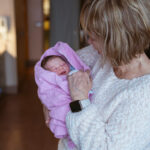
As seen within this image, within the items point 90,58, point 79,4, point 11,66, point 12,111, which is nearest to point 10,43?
point 11,66

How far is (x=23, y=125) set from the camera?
310 centimetres

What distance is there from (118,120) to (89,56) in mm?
528

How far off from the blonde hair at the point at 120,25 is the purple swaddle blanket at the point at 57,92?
308 mm

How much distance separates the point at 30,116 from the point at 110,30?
2.77m

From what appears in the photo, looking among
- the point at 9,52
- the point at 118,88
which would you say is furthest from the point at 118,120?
the point at 9,52

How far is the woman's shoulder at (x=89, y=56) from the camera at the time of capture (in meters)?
1.23

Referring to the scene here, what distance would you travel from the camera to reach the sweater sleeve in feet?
2.55

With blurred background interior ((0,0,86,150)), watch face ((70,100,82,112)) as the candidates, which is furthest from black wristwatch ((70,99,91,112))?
blurred background interior ((0,0,86,150))

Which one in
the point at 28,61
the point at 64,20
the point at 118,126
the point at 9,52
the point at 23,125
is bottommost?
the point at 23,125

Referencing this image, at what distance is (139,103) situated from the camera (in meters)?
0.78

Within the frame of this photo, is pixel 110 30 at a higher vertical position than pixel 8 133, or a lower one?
higher

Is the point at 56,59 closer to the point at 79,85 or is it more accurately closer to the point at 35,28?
the point at 79,85

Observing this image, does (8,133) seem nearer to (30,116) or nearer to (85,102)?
(30,116)

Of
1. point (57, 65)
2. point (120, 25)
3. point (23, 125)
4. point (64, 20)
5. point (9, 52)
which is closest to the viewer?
point (120, 25)
